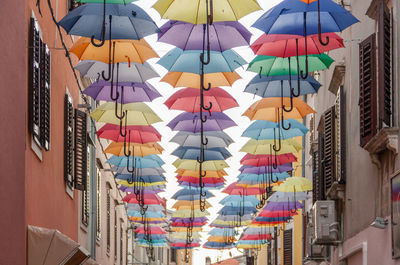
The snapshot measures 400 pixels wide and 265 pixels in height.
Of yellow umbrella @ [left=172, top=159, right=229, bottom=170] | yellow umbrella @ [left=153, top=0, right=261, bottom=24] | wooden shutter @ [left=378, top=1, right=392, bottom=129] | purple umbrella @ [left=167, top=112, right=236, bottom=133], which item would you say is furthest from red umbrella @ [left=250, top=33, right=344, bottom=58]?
yellow umbrella @ [left=172, top=159, right=229, bottom=170]

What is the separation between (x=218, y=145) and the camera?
2019cm

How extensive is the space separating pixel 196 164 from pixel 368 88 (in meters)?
9.88

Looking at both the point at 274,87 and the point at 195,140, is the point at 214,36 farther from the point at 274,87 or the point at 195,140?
the point at 195,140

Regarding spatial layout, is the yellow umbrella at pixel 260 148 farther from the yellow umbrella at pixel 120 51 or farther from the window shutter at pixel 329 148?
the yellow umbrella at pixel 120 51

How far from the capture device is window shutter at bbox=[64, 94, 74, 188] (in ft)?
53.0

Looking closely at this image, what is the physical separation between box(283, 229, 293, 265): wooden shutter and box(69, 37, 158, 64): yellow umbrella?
21.9 meters

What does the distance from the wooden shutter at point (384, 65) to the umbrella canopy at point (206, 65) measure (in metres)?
3.77

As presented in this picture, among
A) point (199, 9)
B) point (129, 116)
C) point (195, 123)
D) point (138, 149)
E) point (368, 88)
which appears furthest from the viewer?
point (138, 149)

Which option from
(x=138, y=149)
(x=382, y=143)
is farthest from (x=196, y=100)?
(x=382, y=143)

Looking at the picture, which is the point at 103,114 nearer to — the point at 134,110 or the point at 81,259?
the point at 134,110

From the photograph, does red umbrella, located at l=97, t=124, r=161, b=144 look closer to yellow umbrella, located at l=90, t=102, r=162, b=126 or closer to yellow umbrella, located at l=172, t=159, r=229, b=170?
yellow umbrella, located at l=90, t=102, r=162, b=126

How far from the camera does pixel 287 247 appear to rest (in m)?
35.1

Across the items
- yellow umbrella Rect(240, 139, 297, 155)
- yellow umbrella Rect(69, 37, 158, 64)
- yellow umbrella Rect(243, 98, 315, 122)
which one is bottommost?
yellow umbrella Rect(240, 139, 297, 155)

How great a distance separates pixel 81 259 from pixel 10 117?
9.20 feet
